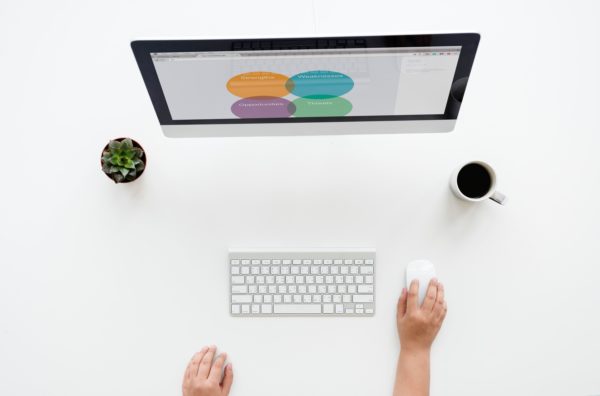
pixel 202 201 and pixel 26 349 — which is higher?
pixel 202 201

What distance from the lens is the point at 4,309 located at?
97cm

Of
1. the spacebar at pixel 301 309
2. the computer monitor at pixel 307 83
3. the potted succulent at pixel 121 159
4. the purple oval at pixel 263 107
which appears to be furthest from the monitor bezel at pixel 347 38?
the spacebar at pixel 301 309

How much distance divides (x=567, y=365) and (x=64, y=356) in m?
1.17

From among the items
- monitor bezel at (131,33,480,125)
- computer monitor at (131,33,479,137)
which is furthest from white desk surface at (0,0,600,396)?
monitor bezel at (131,33,480,125)

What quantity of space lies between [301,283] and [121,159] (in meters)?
0.49

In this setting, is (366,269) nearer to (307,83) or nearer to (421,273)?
(421,273)

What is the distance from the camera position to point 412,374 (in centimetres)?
92

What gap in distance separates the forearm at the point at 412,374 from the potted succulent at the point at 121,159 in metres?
0.73

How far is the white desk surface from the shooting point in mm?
942

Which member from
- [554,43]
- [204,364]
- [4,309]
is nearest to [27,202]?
[4,309]

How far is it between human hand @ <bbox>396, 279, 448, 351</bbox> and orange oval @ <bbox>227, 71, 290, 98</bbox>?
53cm

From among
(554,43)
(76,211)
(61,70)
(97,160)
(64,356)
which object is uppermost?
(554,43)

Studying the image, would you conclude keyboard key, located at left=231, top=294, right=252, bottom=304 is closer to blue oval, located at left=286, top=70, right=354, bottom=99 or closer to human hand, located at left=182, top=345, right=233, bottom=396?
human hand, located at left=182, top=345, right=233, bottom=396

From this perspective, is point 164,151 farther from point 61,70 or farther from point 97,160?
point 61,70
